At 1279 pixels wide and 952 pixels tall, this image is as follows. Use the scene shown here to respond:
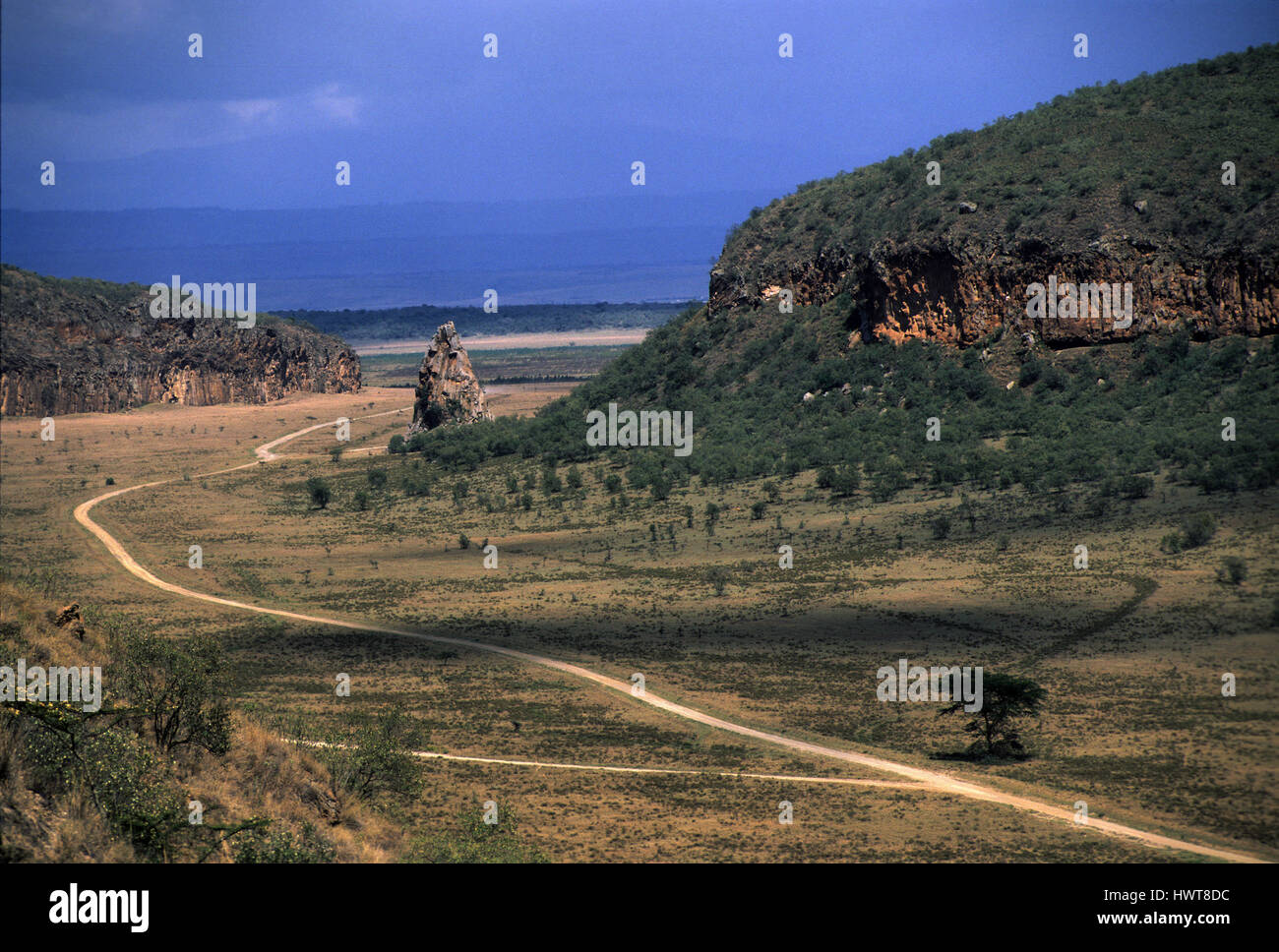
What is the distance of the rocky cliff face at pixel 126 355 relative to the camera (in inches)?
3782

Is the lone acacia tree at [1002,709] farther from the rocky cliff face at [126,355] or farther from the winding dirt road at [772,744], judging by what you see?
the rocky cliff face at [126,355]

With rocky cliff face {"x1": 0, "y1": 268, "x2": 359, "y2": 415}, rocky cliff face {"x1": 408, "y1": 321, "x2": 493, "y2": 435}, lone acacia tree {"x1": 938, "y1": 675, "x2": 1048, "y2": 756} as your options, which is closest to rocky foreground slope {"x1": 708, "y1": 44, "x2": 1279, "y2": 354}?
rocky cliff face {"x1": 408, "y1": 321, "x2": 493, "y2": 435}

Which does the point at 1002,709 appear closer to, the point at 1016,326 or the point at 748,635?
the point at 748,635

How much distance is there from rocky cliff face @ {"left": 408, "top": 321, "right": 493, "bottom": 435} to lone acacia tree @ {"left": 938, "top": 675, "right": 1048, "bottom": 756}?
57.0 m

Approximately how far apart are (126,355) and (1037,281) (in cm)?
7801

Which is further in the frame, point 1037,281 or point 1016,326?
point 1016,326

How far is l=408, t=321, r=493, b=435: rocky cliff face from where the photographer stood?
7606cm

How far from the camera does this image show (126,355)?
102 m

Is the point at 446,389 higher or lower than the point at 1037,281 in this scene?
lower

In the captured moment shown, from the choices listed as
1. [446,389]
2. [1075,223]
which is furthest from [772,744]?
[446,389]

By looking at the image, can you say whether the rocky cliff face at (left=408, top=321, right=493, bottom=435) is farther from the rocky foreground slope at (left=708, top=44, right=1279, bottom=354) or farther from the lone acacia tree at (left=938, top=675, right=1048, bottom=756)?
the lone acacia tree at (left=938, top=675, right=1048, bottom=756)

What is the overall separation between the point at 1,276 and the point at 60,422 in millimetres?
18865

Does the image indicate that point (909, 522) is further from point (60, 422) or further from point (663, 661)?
point (60, 422)
